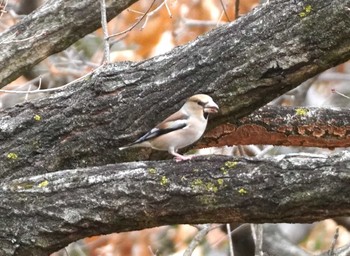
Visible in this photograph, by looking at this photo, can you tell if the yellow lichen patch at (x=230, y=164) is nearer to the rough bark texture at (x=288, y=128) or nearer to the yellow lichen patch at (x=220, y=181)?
the yellow lichen patch at (x=220, y=181)

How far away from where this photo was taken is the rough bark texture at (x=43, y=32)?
18.7 ft

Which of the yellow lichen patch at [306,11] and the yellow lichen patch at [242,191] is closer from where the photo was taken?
the yellow lichen patch at [242,191]

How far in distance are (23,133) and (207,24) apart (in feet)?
15.1

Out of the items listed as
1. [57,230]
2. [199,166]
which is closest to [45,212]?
[57,230]

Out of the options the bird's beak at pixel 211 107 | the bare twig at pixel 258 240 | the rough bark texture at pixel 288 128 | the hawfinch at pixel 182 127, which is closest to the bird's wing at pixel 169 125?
A: the hawfinch at pixel 182 127

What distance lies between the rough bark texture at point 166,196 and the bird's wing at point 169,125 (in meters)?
0.46

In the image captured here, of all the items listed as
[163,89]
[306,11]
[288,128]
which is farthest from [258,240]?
[306,11]

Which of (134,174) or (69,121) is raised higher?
(69,121)

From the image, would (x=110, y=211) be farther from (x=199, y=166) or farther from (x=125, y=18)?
(x=125, y=18)

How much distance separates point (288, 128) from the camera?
508 centimetres

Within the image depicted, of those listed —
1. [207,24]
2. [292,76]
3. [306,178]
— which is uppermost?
[207,24]

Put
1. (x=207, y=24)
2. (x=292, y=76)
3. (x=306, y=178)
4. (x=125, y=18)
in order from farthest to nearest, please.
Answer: (x=125, y=18), (x=207, y=24), (x=292, y=76), (x=306, y=178)

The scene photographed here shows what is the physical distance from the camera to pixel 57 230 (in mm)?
3840

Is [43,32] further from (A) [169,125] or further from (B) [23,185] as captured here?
(B) [23,185]
